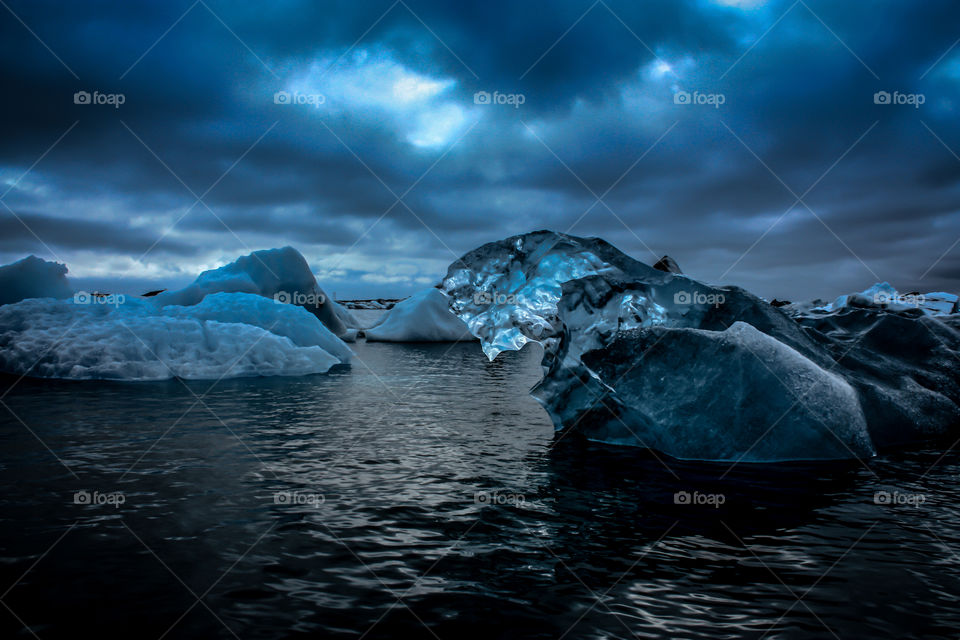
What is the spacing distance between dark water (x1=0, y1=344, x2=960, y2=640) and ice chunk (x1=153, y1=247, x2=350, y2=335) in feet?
67.8

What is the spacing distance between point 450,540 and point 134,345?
53.0 ft

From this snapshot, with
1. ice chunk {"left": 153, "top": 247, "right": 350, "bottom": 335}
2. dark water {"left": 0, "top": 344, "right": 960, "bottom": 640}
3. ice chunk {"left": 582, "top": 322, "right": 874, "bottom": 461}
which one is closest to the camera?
dark water {"left": 0, "top": 344, "right": 960, "bottom": 640}

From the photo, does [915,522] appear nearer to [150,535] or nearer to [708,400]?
[708,400]

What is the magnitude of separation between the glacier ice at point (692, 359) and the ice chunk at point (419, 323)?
29746mm

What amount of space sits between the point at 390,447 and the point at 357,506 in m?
2.75

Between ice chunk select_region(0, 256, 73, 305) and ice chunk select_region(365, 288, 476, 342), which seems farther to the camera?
ice chunk select_region(365, 288, 476, 342)

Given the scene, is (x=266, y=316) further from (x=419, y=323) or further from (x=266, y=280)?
(x=419, y=323)

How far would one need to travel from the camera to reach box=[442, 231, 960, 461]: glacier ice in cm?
835

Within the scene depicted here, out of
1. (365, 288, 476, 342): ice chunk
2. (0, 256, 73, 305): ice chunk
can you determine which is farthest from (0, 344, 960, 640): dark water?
(365, 288, 476, 342): ice chunk

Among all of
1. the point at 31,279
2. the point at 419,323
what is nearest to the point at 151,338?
the point at 31,279

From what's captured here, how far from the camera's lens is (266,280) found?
31.7 metres

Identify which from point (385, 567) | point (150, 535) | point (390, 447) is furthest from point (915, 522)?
point (150, 535)

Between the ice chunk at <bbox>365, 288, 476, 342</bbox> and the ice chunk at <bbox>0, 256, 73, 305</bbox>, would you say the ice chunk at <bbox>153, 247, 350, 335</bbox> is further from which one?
the ice chunk at <bbox>365, 288, 476, 342</bbox>

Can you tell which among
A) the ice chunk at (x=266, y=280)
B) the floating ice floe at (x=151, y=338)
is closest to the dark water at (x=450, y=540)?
the floating ice floe at (x=151, y=338)
